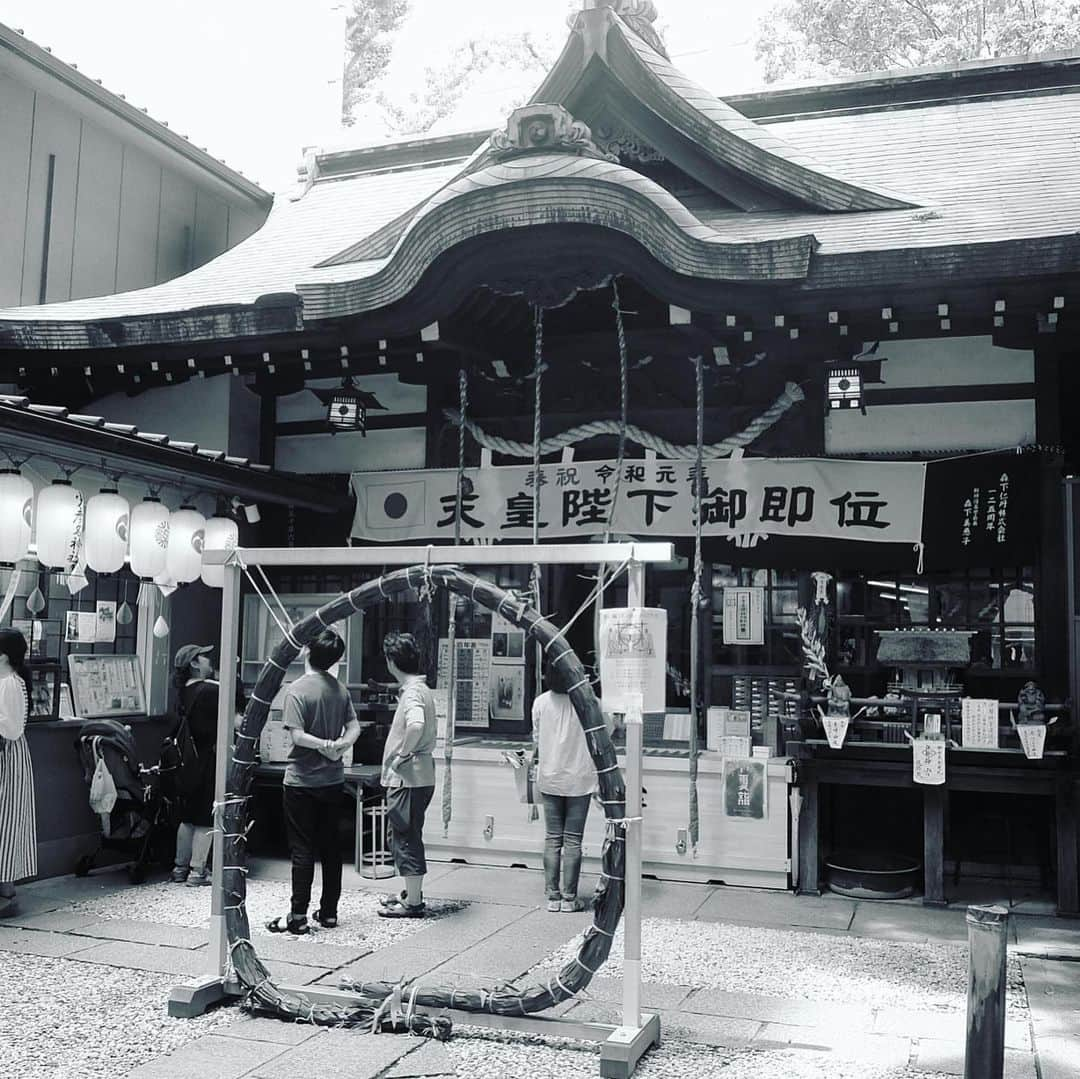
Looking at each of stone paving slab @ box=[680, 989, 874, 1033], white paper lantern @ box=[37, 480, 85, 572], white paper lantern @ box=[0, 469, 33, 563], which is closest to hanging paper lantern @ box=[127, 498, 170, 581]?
white paper lantern @ box=[37, 480, 85, 572]

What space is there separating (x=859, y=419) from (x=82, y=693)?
7.05m

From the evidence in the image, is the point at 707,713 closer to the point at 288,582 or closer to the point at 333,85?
the point at 288,582

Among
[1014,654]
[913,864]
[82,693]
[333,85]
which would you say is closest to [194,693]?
[82,693]

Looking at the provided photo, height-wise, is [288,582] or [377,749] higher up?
[288,582]

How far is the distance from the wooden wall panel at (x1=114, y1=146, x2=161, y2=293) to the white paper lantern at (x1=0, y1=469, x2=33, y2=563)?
655 cm

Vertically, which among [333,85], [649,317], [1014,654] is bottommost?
[1014,654]

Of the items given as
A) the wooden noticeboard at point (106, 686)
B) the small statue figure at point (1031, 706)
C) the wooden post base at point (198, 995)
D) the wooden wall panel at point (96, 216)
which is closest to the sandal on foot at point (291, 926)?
the wooden post base at point (198, 995)

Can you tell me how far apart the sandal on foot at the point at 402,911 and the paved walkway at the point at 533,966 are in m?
0.16

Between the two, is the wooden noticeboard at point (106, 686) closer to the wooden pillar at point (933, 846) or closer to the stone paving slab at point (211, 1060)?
the stone paving slab at point (211, 1060)

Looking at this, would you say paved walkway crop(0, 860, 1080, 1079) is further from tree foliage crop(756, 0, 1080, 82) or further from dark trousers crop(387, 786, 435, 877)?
tree foliage crop(756, 0, 1080, 82)

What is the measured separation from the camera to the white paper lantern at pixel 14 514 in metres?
7.33

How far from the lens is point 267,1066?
196 inches

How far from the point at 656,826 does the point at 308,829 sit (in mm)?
3106

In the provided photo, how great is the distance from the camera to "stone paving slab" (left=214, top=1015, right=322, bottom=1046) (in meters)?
5.33
